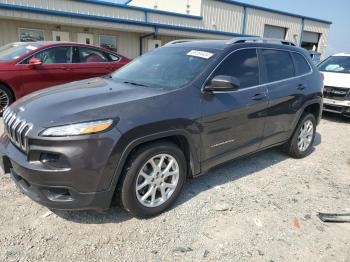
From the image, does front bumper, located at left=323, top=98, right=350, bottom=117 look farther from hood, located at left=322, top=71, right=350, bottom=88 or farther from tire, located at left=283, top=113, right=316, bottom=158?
tire, located at left=283, top=113, right=316, bottom=158

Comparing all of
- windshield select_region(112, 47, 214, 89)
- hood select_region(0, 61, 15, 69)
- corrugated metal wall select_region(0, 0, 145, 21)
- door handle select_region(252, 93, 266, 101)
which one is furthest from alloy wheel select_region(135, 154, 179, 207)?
corrugated metal wall select_region(0, 0, 145, 21)

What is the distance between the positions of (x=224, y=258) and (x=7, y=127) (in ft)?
7.77

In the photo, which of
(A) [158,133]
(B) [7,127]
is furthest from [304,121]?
(B) [7,127]

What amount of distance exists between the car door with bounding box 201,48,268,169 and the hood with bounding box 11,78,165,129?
65 centimetres

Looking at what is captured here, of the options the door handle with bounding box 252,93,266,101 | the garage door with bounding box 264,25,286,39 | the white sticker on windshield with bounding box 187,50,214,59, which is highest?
the garage door with bounding box 264,25,286,39

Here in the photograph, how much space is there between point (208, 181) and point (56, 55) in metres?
4.89

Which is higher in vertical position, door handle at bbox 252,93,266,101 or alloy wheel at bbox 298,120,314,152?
door handle at bbox 252,93,266,101

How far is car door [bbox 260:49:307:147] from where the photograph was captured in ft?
13.4

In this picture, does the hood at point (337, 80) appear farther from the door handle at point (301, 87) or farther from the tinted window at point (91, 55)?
the tinted window at point (91, 55)

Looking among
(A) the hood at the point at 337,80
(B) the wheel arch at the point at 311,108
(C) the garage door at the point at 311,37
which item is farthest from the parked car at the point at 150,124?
(C) the garage door at the point at 311,37

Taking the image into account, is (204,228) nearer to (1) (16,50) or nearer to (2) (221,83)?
(2) (221,83)

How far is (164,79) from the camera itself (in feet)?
11.3

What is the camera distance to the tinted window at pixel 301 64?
4.69 m

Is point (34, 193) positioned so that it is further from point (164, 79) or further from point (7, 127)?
point (164, 79)
